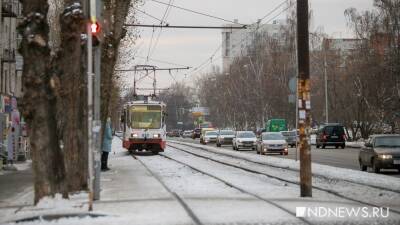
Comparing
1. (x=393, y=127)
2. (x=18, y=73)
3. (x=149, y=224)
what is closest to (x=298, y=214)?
(x=149, y=224)

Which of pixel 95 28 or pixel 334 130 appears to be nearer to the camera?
pixel 95 28

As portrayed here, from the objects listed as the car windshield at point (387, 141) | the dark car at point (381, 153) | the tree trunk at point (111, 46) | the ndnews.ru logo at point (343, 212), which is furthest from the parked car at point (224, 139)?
the ndnews.ru logo at point (343, 212)

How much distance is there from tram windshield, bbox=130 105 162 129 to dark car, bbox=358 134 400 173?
16496mm

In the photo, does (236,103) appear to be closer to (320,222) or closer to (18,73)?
(18,73)

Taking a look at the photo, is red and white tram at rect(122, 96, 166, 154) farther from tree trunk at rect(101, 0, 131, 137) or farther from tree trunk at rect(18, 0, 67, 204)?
tree trunk at rect(18, 0, 67, 204)

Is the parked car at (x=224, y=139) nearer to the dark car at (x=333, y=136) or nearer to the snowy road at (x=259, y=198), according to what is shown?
the dark car at (x=333, y=136)

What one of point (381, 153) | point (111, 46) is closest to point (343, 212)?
point (111, 46)

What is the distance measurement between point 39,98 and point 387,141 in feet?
53.6

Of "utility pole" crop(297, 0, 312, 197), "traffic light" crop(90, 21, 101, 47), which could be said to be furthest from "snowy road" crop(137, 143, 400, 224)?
"traffic light" crop(90, 21, 101, 47)

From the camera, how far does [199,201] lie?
14.2 metres

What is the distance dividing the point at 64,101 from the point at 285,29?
68.3 metres

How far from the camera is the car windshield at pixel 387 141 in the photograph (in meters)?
24.8

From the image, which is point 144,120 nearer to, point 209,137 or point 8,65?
point 8,65

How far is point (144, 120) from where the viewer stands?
129 feet
